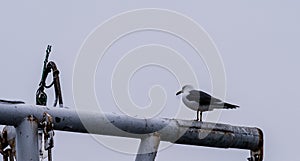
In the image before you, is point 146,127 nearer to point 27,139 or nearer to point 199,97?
point 27,139

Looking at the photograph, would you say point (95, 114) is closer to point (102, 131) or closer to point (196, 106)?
point (102, 131)

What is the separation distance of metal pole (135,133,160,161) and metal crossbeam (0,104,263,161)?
2 centimetres

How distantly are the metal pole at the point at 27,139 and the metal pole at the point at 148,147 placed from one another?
0.81 m

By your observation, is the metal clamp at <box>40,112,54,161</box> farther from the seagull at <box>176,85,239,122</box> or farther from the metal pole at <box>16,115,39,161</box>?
the seagull at <box>176,85,239,122</box>

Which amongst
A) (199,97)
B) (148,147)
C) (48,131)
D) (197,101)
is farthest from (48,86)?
(199,97)

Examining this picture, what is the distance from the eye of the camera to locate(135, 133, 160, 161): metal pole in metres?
5.96

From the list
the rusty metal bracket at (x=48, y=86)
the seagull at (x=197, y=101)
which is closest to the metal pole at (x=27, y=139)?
the rusty metal bracket at (x=48, y=86)

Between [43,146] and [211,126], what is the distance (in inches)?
58.6

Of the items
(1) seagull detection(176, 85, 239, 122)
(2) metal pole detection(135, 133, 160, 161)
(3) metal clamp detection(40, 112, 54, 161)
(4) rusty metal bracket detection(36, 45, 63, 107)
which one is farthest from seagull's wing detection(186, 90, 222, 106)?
(3) metal clamp detection(40, 112, 54, 161)

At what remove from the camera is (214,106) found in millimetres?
11352

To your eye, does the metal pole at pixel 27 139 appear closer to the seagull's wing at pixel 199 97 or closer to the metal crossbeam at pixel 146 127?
the metal crossbeam at pixel 146 127

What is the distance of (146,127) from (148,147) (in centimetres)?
14

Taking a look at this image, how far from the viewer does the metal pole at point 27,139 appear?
5434mm

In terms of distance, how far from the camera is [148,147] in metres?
5.99
